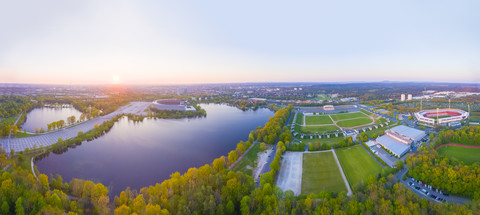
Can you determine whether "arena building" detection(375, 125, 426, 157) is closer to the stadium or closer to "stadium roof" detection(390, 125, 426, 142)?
"stadium roof" detection(390, 125, 426, 142)

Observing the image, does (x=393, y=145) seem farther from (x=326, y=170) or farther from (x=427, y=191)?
(x=326, y=170)

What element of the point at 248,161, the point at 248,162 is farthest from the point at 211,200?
the point at 248,161

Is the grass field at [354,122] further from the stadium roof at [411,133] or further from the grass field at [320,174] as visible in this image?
the grass field at [320,174]

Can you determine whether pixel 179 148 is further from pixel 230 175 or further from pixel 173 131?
pixel 230 175

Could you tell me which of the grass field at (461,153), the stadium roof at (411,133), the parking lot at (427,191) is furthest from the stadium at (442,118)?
the parking lot at (427,191)

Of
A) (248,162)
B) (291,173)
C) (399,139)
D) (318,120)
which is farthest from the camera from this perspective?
(318,120)

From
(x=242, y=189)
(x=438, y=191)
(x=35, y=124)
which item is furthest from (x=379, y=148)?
(x=35, y=124)
